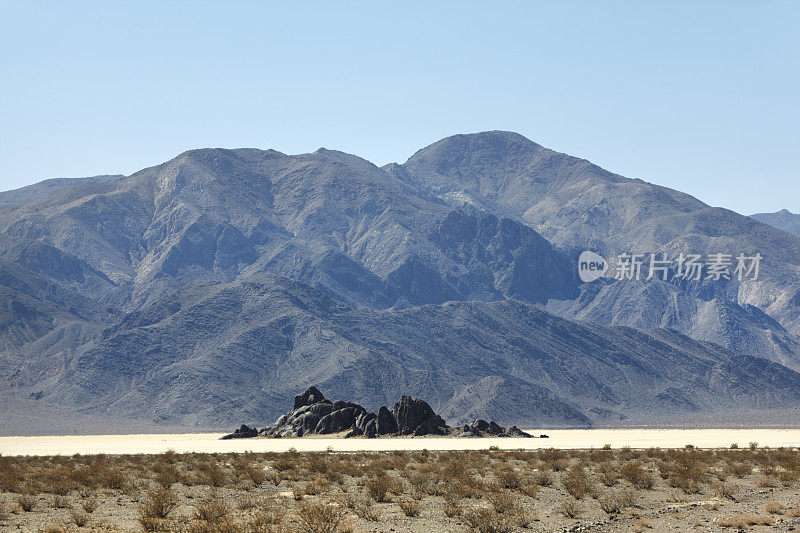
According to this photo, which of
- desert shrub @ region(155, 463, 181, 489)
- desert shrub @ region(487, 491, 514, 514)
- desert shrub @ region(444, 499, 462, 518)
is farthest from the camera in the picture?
desert shrub @ region(155, 463, 181, 489)

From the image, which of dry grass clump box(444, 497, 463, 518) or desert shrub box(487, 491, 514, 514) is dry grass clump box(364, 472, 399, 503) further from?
desert shrub box(487, 491, 514, 514)

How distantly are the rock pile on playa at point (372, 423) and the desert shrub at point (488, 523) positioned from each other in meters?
66.0

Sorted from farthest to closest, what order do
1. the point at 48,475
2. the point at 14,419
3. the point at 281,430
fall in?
the point at 14,419 → the point at 281,430 → the point at 48,475

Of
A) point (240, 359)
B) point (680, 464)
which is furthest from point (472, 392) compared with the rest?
point (680, 464)

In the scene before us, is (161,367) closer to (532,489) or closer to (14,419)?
(14,419)

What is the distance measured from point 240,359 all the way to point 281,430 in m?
89.6

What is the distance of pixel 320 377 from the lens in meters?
182

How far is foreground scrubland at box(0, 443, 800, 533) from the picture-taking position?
2842cm

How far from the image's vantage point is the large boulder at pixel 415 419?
324ft

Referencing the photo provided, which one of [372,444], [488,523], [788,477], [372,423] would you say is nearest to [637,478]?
[788,477]

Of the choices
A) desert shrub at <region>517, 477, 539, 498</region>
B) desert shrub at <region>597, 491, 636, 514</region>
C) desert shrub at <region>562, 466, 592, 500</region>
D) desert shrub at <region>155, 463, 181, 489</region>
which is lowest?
desert shrub at <region>155, 463, 181, 489</region>

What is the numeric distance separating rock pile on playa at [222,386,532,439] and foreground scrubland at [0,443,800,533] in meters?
44.3

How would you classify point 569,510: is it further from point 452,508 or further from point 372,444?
point 372,444

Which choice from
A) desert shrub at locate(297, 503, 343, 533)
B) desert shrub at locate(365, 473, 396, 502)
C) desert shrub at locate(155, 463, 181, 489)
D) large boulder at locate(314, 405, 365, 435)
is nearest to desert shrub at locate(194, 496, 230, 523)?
desert shrub at locate(297, 503, 343, 533)
